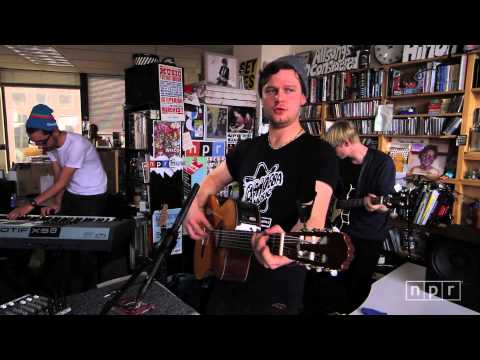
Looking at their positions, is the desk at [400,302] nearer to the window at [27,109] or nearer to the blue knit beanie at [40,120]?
the blue knit beanie at [40,120]

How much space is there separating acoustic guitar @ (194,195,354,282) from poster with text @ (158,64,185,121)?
1.20 metres

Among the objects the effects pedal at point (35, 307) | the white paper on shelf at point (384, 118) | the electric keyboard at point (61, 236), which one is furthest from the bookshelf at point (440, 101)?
the effects pedal at point (35, 307)

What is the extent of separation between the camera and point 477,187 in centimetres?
264

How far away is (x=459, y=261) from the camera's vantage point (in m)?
1.33

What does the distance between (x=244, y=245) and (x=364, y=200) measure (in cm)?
114

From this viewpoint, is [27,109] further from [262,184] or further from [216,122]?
[262,184]

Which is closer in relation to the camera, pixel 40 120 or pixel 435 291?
pixel 435 291

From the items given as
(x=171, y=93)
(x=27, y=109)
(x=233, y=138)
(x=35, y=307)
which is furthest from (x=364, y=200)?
(x=27, y=109)

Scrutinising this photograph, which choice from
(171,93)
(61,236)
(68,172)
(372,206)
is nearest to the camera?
(61,236)

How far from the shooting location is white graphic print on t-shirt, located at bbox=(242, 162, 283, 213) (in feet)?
4.01

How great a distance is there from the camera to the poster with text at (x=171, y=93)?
2420mm

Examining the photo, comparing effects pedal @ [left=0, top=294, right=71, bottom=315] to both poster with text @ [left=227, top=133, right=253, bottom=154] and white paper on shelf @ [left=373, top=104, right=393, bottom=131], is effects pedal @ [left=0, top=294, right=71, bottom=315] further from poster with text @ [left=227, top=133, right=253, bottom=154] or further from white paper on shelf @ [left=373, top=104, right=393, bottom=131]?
white paper on shelf @ [left=373, top=104, right=393, bottom=131]
